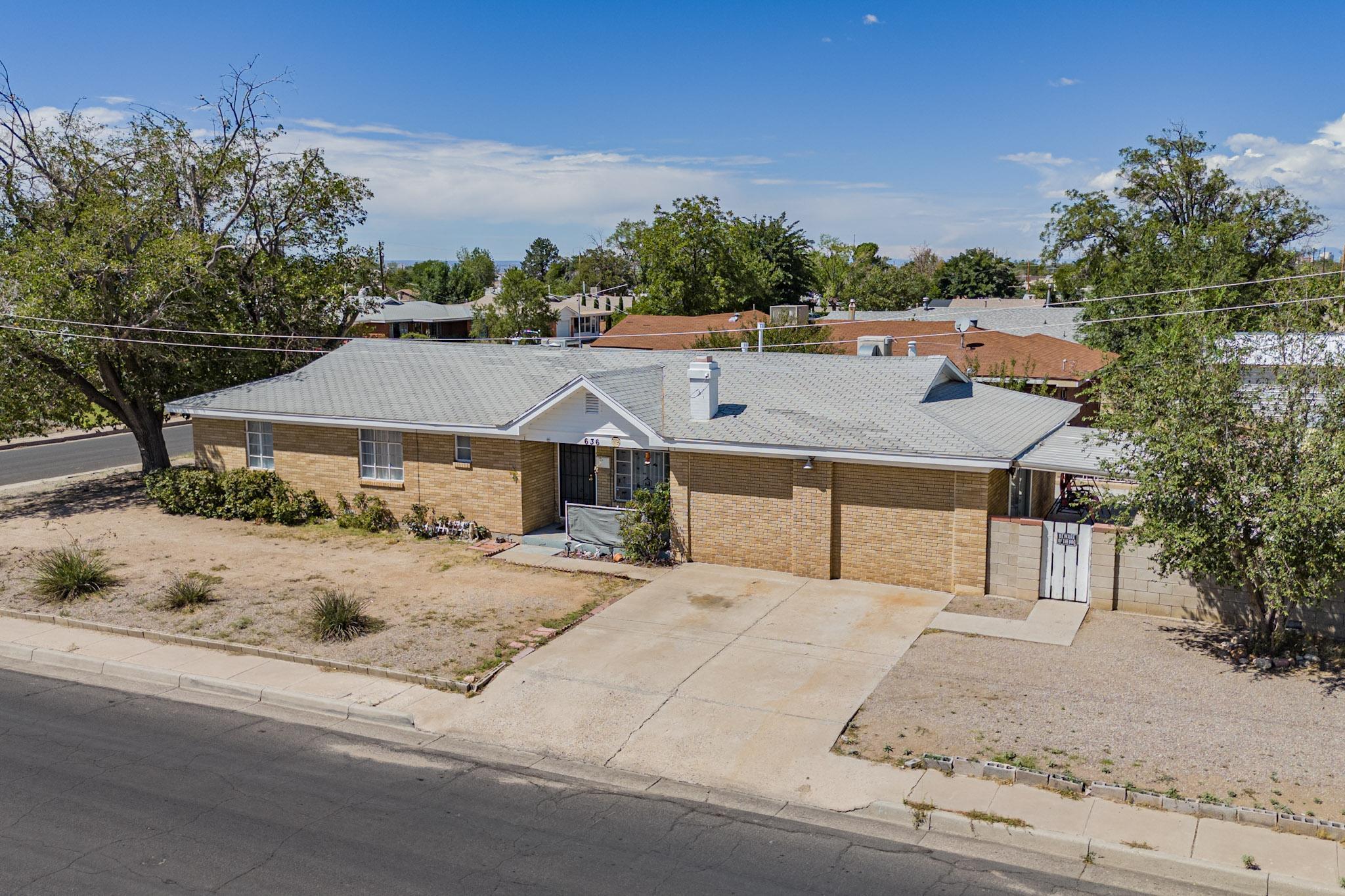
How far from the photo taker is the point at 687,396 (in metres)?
22.5

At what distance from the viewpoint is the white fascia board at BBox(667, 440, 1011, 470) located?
1753cm

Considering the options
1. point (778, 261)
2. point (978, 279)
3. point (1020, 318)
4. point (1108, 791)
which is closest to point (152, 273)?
point (1108, 791)

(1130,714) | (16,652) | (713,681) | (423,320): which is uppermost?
(423,320)

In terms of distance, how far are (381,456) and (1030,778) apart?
16.9m

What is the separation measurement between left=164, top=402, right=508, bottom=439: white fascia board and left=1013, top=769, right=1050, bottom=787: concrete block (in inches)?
513

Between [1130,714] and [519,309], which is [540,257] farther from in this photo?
[1130,714]

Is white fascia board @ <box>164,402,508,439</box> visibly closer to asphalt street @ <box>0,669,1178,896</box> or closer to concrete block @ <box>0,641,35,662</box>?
concrete block @ <box>0,641,35,662</box>

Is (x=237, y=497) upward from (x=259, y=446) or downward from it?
downward

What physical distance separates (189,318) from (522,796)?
21232mm

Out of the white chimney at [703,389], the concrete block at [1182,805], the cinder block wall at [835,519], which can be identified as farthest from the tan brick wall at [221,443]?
the concrete block at [1182,805]

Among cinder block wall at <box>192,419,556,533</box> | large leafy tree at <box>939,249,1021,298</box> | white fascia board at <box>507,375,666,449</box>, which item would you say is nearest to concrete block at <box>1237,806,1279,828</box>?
white fascia board at <box>507,375,666,449</box>

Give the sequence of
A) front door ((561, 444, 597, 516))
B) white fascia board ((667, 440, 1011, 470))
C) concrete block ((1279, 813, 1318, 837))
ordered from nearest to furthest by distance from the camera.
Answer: concrete block ((1279, 813, 1318, 837)) → white fascia board ((667, 440, 1011, 470)) → front door ((561, 444, 597, 516))

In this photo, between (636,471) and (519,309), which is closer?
(636,471)

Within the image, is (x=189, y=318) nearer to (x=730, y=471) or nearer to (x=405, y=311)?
(x=730, y=471)
